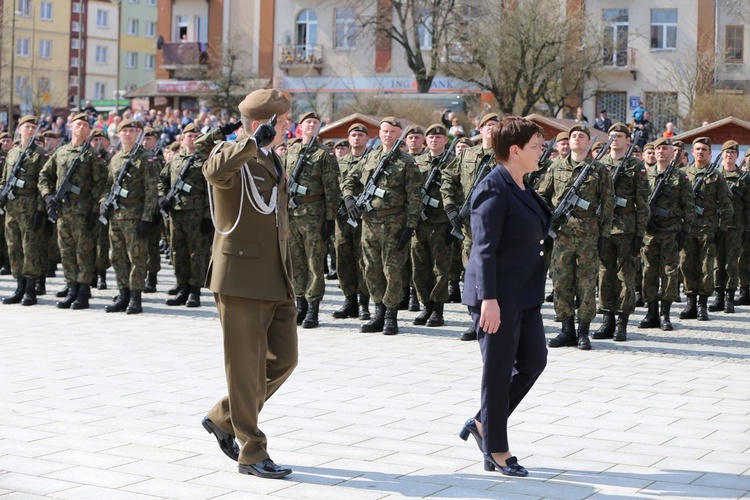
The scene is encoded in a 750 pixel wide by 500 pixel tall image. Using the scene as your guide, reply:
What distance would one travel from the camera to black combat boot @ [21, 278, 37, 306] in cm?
1424

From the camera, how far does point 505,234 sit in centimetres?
633

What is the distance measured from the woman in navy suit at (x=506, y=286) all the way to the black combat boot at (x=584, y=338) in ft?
16.2

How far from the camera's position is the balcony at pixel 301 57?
50594 mm

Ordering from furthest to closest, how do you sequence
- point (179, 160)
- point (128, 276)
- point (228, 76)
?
point (228, 76) → point (179, 160) → point (128, 276)

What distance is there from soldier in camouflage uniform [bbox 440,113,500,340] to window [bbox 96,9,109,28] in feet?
256

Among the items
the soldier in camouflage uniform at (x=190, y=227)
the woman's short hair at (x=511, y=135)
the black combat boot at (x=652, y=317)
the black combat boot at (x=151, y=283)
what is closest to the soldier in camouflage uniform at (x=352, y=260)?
the soldier in camouflage uniform at (x=190, y=227)

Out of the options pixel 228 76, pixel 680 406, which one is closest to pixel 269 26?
pixel 228 76

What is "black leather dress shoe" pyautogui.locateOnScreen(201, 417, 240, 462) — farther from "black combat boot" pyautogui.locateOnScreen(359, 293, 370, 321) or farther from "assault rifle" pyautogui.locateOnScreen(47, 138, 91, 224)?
"assault rifle" pyautogui.locateOnScreen(47, 138, 91, 224)

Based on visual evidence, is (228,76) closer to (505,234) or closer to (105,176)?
(105,176)

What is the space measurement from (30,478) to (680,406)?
450 cm

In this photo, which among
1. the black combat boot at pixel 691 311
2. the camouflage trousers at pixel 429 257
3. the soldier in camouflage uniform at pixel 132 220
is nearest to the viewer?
the camouflage trousers at pixel 429 257

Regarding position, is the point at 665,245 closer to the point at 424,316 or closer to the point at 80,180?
the point at 424,316

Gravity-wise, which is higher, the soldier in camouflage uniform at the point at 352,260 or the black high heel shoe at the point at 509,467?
the soldier in camouflage uniform at the point at 352,260

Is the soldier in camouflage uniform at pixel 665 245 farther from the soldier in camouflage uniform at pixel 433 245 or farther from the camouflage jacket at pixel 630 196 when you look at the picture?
the soldier in camouflage uniform at pixel 433 245
